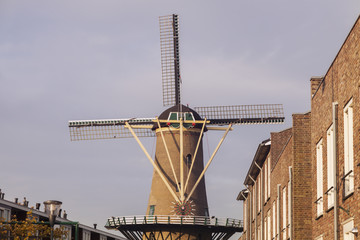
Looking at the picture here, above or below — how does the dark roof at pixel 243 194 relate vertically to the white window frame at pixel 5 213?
above

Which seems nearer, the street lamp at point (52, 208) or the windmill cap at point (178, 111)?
the street lamp at point (52, 208)

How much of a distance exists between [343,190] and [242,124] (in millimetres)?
50650

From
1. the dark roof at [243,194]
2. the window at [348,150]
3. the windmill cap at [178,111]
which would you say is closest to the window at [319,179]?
the window at [348,150]

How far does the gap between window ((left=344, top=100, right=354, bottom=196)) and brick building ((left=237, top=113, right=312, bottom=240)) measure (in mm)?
9070

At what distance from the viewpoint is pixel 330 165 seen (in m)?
22.7

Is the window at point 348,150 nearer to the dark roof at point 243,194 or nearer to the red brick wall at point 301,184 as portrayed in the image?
the red brick wall at point 301,184

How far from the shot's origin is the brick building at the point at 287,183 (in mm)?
29234

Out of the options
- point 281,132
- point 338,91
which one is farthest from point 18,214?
point 338,91

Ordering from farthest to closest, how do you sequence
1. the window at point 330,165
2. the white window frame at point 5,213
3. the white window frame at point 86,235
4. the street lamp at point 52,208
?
the white window frame at point 86,235, the white window frame at point 5,213, the street lamp at point 52,208, the window at point 330,165

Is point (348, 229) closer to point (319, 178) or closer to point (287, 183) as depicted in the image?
point (319, 178)

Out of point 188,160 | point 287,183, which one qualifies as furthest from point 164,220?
point 287,183

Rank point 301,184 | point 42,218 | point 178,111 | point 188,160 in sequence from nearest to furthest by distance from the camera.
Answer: point 301,184 → point 188,160 → point 178,111 → point 42,218

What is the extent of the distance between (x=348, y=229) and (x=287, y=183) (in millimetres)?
12174

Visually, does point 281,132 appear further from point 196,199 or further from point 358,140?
point 196,199
